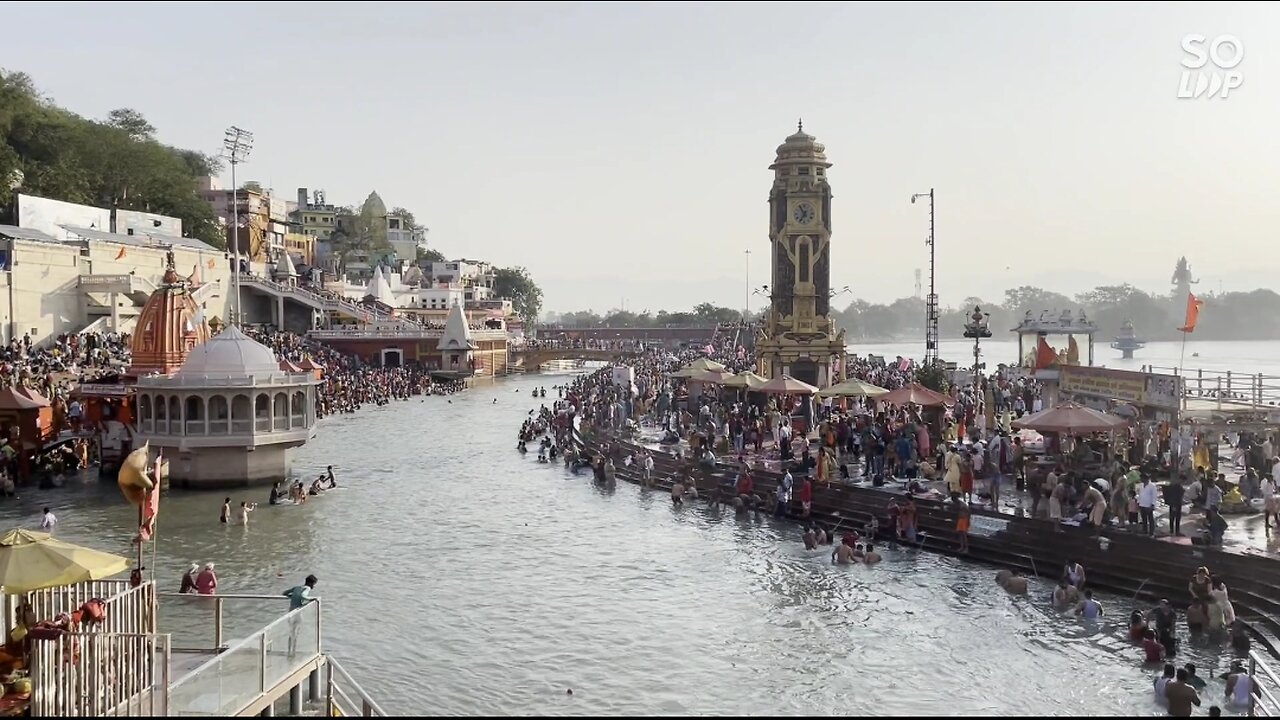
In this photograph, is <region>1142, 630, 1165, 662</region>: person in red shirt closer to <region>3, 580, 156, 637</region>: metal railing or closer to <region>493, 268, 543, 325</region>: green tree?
<region>3, 580, 156, 637</region>: metal railing

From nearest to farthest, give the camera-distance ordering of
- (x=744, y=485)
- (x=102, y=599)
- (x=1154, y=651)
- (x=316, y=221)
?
(x=102, y=599) → (x=1154, y=651) → (x=744, y=485) → (x=316, y=221)

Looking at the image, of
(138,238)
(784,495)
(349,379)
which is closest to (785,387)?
(784,495)

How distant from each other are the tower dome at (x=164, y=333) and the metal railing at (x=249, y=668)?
22953 mm

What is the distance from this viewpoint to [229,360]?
95.2ft

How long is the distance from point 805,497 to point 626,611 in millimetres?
7228

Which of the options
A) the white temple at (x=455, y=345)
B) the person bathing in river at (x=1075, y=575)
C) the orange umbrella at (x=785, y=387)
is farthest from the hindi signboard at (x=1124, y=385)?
the white temple at (x=455, y=345)

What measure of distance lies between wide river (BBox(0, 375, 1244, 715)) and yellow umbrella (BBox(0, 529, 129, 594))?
13.7 feet

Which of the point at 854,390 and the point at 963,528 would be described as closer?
the point at 963,528

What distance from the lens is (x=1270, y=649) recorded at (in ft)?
45.9

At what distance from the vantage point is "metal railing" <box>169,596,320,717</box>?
991cm

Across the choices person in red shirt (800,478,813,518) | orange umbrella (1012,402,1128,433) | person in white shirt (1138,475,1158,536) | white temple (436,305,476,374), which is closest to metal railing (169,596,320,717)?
person in white shirt (1138,475,1158,536)

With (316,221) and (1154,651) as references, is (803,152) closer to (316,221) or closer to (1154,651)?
(1154,651)

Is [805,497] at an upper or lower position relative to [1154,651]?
upper

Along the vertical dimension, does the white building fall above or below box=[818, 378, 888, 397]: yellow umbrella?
above
